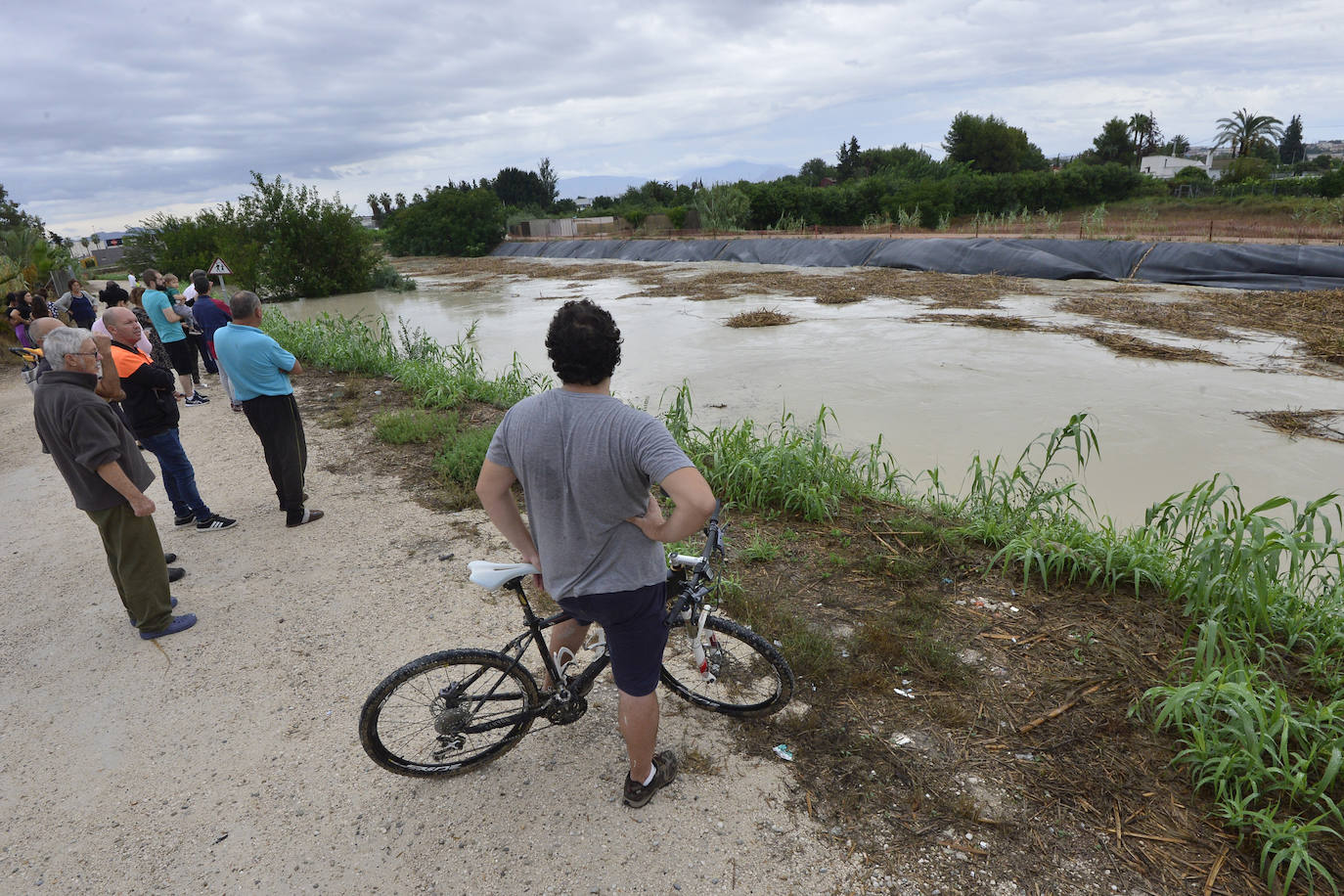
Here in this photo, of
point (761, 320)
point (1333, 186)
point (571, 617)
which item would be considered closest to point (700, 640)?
point (571, 617)

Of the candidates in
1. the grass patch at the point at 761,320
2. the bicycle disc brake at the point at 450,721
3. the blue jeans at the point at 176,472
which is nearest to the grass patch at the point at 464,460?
the blue jeans at the point at 176,472

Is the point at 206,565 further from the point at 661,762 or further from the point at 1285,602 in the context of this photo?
the point at 1285,602

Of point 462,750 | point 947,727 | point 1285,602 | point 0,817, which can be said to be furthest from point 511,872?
point 1285,602

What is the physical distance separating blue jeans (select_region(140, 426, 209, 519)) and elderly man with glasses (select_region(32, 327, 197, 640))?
1.34 meters

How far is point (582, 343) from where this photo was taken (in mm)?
1749

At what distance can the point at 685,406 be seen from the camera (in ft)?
26.7

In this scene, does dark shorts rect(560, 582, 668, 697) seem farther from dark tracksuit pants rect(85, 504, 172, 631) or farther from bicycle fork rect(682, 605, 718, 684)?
dark tracksuit pants rect(85, 504, 172, 631)

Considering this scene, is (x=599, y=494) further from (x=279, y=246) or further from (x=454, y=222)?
(x=454, y=222)

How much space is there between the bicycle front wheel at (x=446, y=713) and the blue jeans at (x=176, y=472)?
324cm

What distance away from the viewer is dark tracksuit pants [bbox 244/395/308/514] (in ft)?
15.3

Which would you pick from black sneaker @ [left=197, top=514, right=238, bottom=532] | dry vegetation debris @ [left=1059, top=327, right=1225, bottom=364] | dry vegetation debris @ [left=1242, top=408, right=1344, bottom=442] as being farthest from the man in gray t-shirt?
dry vegetation debris @ [left=1059, top=327, right=1225, bottom=364]

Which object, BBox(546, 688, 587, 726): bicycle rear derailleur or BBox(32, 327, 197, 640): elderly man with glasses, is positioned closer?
BBox(546, 688, 587, 726): bicycle rear derailleur

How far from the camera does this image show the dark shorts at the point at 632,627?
77.4 inches

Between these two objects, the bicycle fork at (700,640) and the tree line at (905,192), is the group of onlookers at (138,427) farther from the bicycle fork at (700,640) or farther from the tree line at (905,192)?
the tree line at (905,192)
